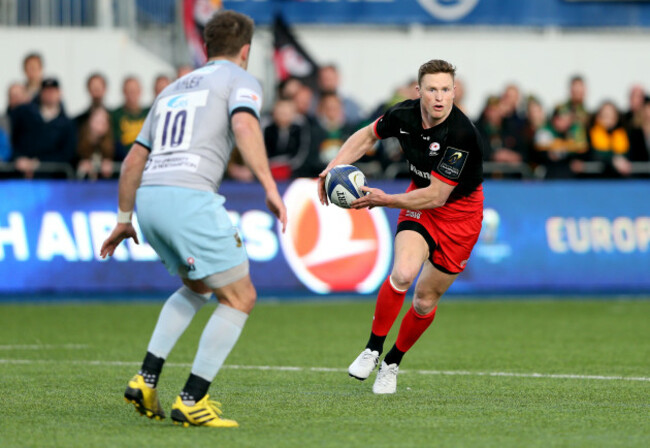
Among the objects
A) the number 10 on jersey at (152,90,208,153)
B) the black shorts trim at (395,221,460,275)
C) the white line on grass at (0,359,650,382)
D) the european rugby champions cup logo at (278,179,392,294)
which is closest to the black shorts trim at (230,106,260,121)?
the number 10 on jersey at (152,90,208,153)

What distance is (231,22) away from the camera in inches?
257

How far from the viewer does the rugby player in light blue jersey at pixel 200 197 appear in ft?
20.8

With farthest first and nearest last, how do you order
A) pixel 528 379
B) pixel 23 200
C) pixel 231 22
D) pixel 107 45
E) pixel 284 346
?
pixel 107 45 < pixel 23 200 < pixel 284 346 < pixel 528 379 < pixel 231 22

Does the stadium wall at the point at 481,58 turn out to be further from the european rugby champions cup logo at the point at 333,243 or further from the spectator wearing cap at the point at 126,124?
the european rugby champions cup logo at the point at 333,243

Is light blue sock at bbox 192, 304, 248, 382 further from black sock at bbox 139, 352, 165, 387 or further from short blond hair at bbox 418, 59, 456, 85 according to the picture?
short blond hair at bbox 418, 59, 456, 85

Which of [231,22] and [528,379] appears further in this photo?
[528,379]

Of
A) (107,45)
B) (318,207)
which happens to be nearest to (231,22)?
(318,207)

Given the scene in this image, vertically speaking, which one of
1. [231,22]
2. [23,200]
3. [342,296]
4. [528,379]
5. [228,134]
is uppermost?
[231,22]

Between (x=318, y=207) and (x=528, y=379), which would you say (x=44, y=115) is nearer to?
(x=318, y=207)

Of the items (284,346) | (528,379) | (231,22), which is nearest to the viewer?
(231,22)

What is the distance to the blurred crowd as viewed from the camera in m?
15.7

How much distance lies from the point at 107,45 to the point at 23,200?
22.2ft

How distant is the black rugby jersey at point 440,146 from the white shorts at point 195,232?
201 cm

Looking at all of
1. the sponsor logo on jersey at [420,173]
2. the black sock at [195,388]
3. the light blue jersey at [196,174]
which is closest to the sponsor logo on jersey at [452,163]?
the sponsor logo on jersey at [420,173]
